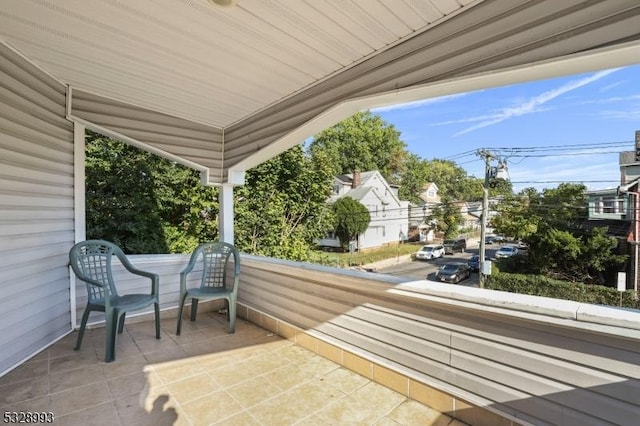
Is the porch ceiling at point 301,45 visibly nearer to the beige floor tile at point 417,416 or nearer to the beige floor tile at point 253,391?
the beige floor tile at point 417,416

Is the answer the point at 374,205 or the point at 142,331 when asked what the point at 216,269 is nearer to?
the point at 142,331

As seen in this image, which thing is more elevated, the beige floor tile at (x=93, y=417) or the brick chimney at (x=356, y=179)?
the brick chimney at (x=356, y=179)

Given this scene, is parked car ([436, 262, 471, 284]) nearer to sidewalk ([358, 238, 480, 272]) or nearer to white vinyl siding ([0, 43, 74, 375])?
sidewalk ([358, 238, 480, 272])

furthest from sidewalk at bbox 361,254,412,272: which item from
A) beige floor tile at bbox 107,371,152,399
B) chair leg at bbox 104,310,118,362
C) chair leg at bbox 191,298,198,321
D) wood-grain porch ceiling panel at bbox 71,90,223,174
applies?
beige floor tile at bbox 107,371,152,399

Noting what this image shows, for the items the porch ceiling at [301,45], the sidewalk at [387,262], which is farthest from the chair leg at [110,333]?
the sidewalk at [387,262]

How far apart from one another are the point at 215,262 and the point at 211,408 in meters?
2.00

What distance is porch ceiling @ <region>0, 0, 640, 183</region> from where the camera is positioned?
138 cm

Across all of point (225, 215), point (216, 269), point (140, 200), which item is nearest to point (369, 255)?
point (140, 200)

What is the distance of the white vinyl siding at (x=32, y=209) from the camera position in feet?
7.61

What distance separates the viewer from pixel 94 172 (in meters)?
5.50

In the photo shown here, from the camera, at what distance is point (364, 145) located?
84.0 ft

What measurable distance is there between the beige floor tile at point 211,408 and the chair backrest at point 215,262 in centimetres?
170

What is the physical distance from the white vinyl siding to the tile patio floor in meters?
0.28

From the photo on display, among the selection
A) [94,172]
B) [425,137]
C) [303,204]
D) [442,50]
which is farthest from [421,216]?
[442,50]
